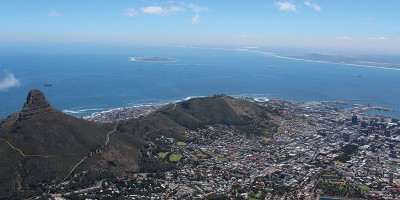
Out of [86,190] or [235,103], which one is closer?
[86,190]

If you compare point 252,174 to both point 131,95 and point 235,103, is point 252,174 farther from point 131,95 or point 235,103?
point 131,95

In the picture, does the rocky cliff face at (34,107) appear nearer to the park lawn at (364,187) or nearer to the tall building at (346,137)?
the park lawn at (364,187)

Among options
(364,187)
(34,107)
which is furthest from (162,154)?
(364,187)

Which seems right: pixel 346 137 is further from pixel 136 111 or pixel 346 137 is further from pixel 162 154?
pixel 136 111

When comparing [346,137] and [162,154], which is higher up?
[346,137]

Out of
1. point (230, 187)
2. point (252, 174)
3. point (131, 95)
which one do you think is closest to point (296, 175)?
point (252, 174)

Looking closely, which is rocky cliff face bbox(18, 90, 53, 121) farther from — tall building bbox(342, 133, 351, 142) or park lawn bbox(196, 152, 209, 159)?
tall building bbox(342, 133, 351, 142)

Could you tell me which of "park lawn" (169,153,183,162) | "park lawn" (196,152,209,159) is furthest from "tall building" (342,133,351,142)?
"park lawn" (169,153,183,162)

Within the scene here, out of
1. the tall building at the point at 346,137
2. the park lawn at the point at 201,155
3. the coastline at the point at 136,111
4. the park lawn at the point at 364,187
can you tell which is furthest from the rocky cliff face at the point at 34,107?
the tall building at the point at 346,137

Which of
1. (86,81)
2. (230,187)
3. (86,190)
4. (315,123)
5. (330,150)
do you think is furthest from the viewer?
(86,81)
